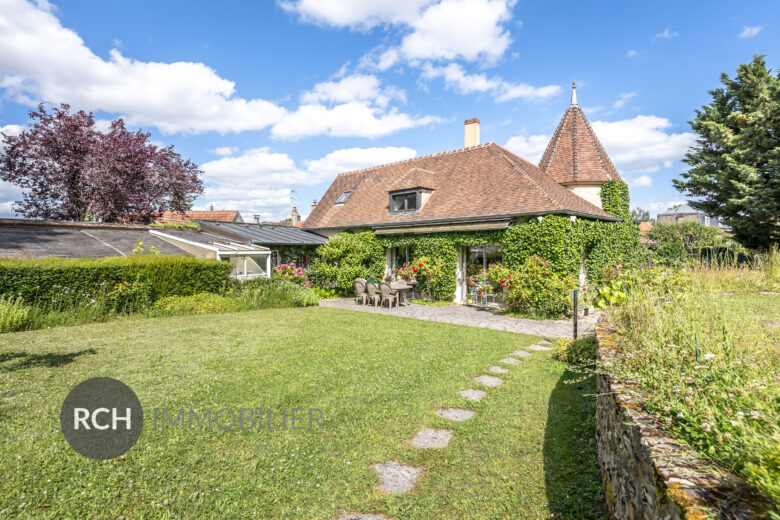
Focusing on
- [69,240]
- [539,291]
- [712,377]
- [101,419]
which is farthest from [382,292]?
[712,377]

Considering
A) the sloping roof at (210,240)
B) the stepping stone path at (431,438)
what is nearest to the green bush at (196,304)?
the sloping roof at (210,240)

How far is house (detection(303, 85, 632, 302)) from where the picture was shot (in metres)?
14.7

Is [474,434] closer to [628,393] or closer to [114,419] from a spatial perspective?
[628,393]

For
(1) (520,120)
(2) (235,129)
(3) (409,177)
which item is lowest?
(3) (409,177)

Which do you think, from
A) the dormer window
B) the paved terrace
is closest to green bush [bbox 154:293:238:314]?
the paved terrace

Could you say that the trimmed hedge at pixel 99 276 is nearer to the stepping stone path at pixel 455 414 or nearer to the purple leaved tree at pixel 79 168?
the stepping stone path at pixel 455 414

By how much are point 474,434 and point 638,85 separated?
45.0 feet

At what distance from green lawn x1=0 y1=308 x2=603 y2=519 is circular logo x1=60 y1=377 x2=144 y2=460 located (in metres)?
0.11

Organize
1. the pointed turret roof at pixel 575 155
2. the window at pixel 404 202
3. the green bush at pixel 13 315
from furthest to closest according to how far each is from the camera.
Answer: the window at pixel 404 202 → the pointed turret roof at pixel 575 155 → the green bush at pixel 13 315

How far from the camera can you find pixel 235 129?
2008cm

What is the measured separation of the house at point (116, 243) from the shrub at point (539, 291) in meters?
11.0

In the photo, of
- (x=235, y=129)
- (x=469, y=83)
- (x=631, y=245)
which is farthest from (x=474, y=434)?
(x=235, y=129)

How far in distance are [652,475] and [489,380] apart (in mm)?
4151

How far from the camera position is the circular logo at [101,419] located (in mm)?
3725
